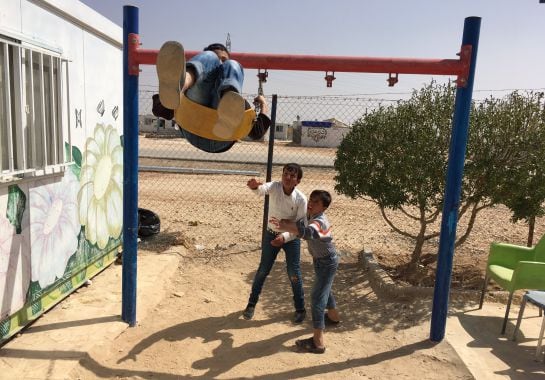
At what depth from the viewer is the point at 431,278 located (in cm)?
576

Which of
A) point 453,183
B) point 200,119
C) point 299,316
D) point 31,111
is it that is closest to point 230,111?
point 200,119

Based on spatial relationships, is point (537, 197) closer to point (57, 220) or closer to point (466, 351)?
point (466, 351)

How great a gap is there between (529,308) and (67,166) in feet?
16.8

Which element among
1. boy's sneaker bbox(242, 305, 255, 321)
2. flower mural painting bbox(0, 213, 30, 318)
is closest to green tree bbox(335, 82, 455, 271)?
boy's sneaker bbox(242, 305, 255, 321)

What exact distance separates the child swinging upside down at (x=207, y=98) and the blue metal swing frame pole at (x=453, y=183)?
1607 mm

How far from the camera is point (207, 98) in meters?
3.25

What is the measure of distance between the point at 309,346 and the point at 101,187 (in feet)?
A: 10.2

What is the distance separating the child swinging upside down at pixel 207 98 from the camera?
288 cm

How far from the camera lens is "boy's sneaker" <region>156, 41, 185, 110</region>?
2.85m

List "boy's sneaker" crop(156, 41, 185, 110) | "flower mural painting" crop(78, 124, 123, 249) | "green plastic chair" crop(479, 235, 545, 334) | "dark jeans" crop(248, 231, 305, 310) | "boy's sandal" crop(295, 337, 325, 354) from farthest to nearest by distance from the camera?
"flower mural painting" crop(78, 124, 123, 249) → "dark jeans" crop(248, 231, 305, 310) → "green plastic chair" crop(479, 235, 545, 334) → "boy's sandal" crop(295, 337, 325, 354) → "boy's sneaker" crop(156, 41, 185, 110)

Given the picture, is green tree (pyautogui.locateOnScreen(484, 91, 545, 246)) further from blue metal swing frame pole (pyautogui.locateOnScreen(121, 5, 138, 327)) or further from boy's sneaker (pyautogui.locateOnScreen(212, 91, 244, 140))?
blue metal swing frame pole (pyautogui.locateOnScreen(121, 5, 138, 327))

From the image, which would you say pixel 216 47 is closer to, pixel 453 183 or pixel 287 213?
pixel 287 213

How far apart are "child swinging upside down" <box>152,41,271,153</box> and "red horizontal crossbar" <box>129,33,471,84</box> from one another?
1.12 ft

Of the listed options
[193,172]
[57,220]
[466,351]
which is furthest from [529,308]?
[193,172]
